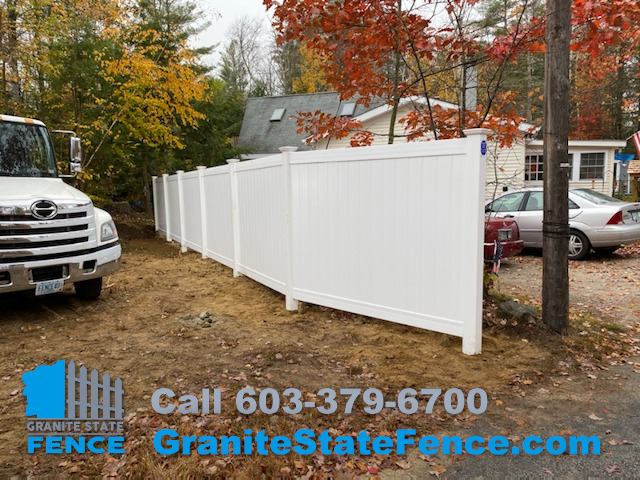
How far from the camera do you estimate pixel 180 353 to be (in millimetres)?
4297

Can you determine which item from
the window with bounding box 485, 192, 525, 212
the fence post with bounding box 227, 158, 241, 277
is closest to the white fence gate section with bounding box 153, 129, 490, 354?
the fence post with bounding box 227, 158, 241, 277

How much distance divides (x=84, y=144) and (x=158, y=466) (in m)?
11.1

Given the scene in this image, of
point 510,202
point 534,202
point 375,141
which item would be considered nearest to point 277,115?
point 375,141

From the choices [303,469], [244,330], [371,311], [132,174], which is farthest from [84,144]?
[303,469]

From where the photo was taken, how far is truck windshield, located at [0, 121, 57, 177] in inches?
234

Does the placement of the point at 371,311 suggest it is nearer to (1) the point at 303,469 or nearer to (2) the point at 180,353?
(2) the point at 180,353

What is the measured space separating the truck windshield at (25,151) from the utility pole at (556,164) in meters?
6.30

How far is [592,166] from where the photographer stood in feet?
57.2

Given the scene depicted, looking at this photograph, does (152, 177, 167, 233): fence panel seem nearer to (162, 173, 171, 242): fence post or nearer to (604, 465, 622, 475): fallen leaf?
(162, 173, 171, 242): fence post

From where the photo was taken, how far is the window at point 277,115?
A: 72.1ft

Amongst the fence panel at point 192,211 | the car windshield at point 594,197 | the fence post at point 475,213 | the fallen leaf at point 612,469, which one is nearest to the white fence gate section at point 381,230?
the fence post at point 475,213

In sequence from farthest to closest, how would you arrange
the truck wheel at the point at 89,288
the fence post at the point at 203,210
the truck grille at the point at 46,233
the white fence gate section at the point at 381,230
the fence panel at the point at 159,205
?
1. the fence panel at the point at 159,205
2. the fence post at the point at 203,210
3. the truck wheel at the point at 89,288
4. the truck grille at the point at 46,233
5. the white fence gate section at the point at 381,230

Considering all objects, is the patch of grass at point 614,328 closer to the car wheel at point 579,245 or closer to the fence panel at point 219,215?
the car wheel at point 579,245

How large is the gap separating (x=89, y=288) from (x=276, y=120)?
56.2ft
